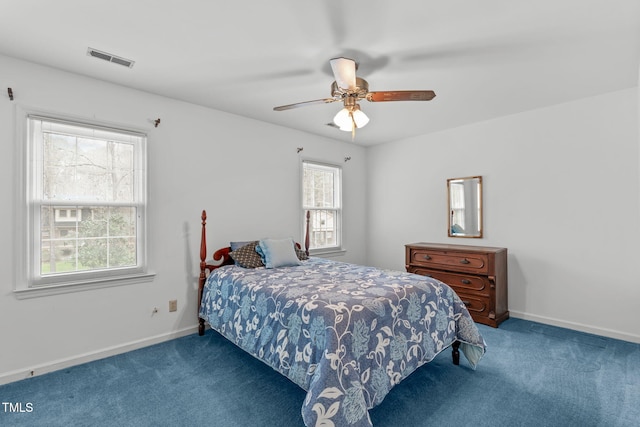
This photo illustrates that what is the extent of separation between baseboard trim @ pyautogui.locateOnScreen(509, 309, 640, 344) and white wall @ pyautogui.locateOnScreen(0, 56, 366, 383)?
292 centimetres

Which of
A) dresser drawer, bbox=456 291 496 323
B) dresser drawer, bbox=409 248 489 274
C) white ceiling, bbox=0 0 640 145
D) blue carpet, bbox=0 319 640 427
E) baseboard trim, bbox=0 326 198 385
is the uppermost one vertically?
white ceiling, bbox=0 0 640 145

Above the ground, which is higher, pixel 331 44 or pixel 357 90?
pixel 331 44

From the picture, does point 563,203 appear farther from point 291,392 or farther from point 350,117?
point 291,392

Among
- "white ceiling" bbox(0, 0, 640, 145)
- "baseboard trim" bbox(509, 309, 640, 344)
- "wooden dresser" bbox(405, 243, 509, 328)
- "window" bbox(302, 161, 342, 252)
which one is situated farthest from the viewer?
"window" bbox(302, 161, 342, 252)

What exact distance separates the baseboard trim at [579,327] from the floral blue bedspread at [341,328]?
1645mm

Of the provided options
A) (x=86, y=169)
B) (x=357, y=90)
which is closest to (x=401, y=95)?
(x=357, y=90)

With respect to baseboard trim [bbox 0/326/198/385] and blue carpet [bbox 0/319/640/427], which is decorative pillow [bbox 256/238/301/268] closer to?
blue carpet [bbox 0/319/640/427]

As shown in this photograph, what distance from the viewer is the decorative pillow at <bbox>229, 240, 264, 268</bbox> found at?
10.7 ft

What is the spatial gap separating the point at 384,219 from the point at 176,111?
11.1 feet

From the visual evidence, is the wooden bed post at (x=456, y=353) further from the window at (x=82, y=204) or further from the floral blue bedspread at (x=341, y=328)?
the window at (x=82, y=204)

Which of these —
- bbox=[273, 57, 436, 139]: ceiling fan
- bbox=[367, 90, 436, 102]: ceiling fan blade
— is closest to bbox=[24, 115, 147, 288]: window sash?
bbox=[273, 57, 436, 139]: ceiling fan

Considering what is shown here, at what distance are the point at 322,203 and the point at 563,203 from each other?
2970 mm

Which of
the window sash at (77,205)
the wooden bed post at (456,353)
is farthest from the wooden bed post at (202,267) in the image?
the wooden bed post at (456,353)

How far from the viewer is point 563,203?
137 inches
